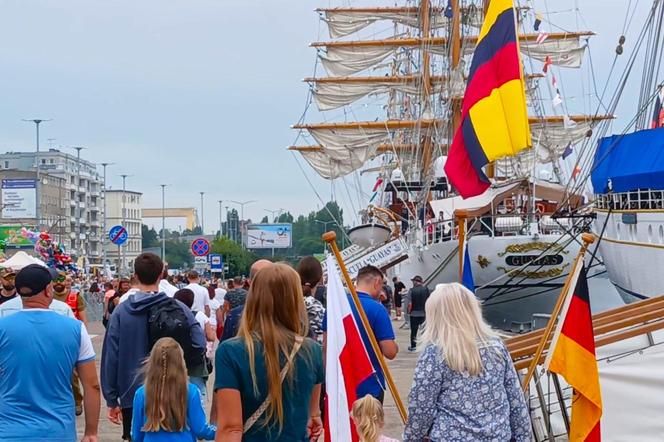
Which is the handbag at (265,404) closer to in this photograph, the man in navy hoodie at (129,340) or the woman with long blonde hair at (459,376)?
the woman with long blonde hair at (459,376)

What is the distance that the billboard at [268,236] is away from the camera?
105 meters

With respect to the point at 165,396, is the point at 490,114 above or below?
above

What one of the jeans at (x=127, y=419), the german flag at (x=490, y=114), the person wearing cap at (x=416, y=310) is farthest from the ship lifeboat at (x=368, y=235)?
the jeans at (x=127, y=419)

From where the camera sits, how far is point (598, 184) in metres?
24.9

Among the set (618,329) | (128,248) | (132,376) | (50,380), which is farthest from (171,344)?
(128,248)

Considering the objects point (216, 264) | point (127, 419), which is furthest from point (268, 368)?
point (216, 264)

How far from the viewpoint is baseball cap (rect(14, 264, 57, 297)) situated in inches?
258

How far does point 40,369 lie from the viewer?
642cm

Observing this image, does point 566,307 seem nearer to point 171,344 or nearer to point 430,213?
point 171,344

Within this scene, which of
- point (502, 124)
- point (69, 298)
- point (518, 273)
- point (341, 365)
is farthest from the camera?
point (518, 273)

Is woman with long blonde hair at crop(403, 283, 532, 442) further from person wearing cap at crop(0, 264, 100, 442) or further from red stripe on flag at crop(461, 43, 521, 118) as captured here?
red stripe on flag at crop(461, 43, 521, 118)

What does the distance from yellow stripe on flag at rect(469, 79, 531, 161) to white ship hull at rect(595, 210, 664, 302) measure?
9461 mm

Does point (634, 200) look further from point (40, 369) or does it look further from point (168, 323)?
point (40, 369)

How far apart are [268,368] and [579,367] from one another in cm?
198
